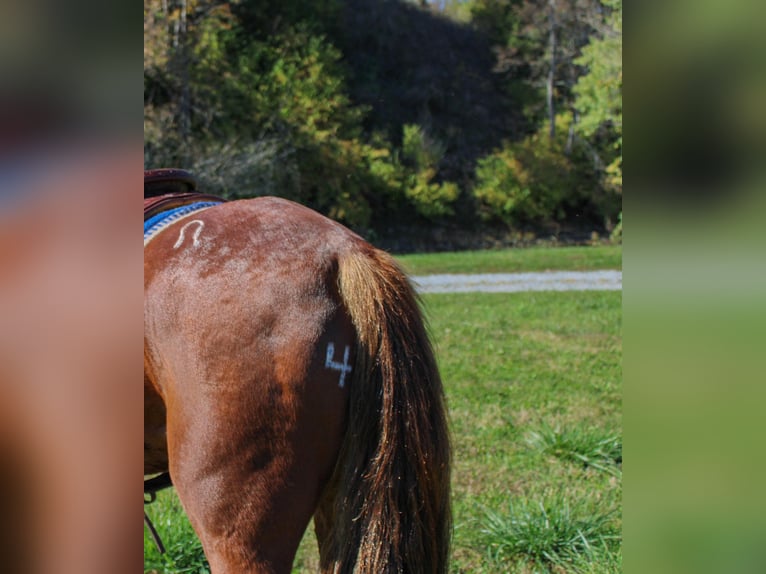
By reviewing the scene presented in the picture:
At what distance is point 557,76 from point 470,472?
23084mm

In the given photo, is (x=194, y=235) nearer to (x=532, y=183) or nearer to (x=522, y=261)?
(x=522, y=261)

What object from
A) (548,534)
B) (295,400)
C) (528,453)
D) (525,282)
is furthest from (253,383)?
(525,282)

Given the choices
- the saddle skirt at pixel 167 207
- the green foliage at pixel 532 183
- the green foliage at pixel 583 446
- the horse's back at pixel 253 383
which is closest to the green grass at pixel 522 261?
the green foliage at pixel 532 183

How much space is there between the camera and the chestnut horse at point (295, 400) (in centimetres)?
141

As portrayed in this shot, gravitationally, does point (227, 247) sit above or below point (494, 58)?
below

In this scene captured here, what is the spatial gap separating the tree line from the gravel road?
464cm

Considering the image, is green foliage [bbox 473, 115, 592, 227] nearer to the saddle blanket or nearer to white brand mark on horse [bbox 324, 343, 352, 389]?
the saddle blanket

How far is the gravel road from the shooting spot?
10734 mm

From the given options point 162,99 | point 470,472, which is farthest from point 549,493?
point 162,99

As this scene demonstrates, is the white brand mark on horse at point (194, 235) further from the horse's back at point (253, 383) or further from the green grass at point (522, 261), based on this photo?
the green grass at point (522, 261)

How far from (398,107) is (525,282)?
13916mm

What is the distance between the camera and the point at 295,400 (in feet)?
4.64
